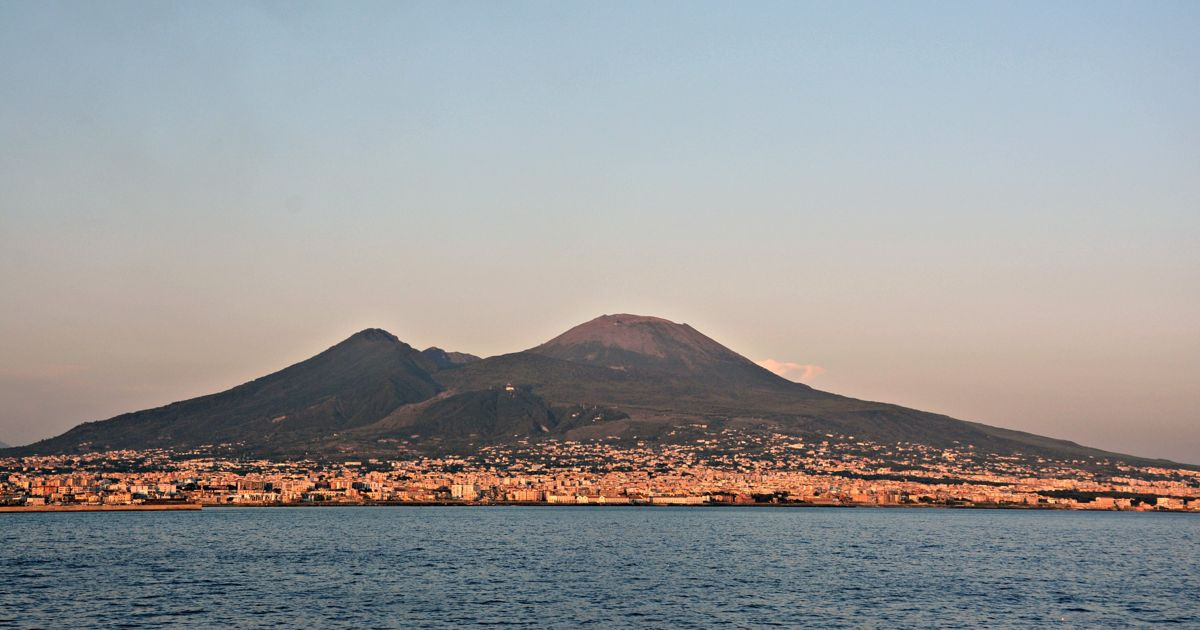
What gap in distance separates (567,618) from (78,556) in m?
64.6

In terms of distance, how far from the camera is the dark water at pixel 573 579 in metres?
77.1

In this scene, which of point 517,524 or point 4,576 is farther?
point 517,524

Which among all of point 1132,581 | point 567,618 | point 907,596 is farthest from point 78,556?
point 1132,581

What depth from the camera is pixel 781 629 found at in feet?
241

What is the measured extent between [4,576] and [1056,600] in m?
85.0

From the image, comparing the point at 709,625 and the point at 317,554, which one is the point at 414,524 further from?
the point at 709,625

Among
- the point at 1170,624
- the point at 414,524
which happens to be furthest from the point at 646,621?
the point at 414,524

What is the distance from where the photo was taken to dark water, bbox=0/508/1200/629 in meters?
77.1

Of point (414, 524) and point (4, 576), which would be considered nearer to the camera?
point (4, 576)

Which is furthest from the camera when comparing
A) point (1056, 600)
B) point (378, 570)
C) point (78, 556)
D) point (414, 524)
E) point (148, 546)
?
point (414, 524)

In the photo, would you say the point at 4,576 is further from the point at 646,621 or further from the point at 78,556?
the point at 646,621

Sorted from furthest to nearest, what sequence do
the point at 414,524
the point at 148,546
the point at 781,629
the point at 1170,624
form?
the point at 414,524, the point at 148,546, the point at 1170,624, the point at 781,629

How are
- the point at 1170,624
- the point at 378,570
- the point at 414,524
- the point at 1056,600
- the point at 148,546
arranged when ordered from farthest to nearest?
the point at 414,524 → the point at 148,546 → the point at 378,570 → the point at 1056,600 → the point at 1170,624

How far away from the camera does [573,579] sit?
100 meters
